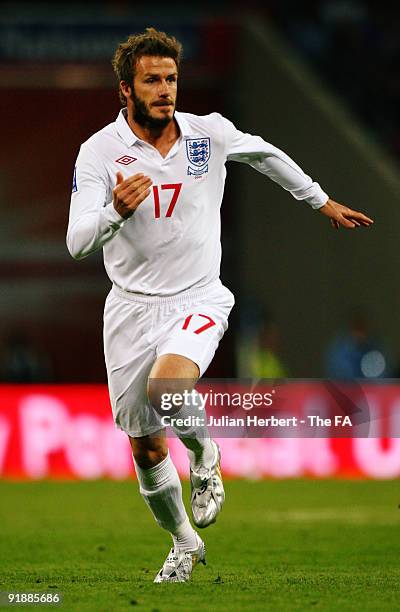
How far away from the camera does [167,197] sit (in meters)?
6.81

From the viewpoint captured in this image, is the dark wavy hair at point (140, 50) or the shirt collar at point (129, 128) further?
the shirt collar at point (129, 128)

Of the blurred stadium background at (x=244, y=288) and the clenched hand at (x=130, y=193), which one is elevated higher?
the clenched hand at (x=130, y=193)

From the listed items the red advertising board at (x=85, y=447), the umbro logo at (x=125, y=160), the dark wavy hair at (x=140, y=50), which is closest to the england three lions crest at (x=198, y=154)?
the umbro logo at (x=125, y=160)

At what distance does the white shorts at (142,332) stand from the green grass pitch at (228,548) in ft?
2.93

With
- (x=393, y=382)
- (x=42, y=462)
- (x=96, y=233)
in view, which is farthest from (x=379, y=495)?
(x=96, y=233)

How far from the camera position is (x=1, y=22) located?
61.3 ft

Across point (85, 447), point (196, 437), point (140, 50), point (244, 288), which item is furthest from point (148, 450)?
point (244, 288)

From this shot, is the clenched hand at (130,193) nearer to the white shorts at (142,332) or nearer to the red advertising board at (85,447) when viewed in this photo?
the white shorts at (142,332)

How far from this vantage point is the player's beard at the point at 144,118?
6777mm

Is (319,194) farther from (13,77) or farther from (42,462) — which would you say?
(13,77)

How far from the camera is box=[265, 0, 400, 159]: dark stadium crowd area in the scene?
63.9 feet

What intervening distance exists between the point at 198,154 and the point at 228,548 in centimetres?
343

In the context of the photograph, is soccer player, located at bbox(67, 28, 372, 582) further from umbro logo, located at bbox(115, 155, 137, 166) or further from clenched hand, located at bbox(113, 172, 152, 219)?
clenched hand, located at bbox(113, 172, 152, 219)

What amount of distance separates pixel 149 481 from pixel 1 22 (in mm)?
12706
